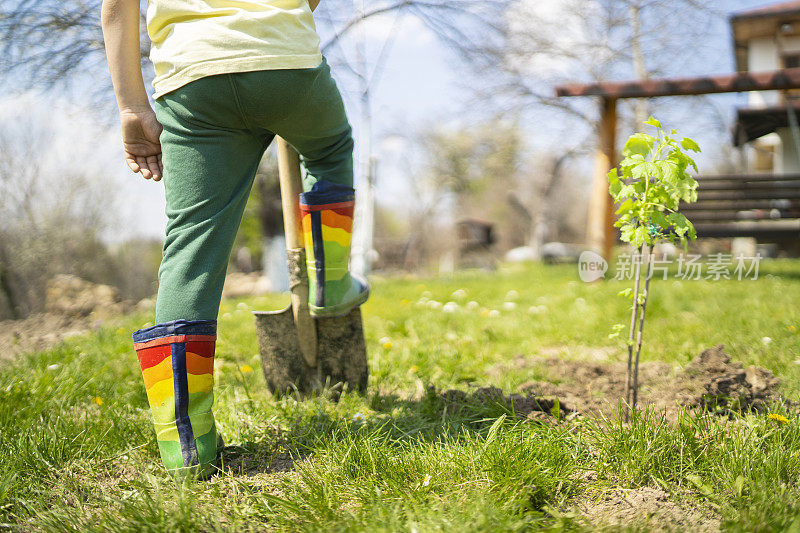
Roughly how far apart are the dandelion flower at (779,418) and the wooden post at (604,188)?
4.88 metres

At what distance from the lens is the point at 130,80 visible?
1366mm

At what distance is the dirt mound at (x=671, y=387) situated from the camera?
1.71 m

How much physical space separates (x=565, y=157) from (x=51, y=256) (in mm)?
16240

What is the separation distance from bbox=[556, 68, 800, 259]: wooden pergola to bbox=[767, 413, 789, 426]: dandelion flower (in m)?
4.00

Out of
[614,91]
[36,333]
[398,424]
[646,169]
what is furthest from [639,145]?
[614,91]

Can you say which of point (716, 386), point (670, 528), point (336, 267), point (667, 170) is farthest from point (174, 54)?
point (716, 386)

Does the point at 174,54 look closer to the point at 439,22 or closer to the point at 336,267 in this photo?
the point at 336,267

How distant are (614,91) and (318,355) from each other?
17.5 ft

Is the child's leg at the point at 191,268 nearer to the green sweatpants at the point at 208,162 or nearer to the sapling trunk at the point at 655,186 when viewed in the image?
the green sweatpants at the point at 208,162

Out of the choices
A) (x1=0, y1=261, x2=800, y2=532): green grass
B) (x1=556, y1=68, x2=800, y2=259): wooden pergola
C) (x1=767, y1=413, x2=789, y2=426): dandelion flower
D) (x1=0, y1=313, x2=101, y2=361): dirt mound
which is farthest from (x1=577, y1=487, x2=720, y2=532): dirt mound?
(x1=556, y1=68, x2=800, y2=259): wooden pergola

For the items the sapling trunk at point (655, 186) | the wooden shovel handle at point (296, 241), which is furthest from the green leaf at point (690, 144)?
the wooden shovel handle at point (296, 241)

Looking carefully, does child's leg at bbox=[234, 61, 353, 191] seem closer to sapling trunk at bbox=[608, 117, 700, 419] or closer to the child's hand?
the child's hand

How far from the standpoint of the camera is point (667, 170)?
1.46 metres

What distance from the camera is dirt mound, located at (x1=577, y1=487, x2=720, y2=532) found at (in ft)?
3.63
